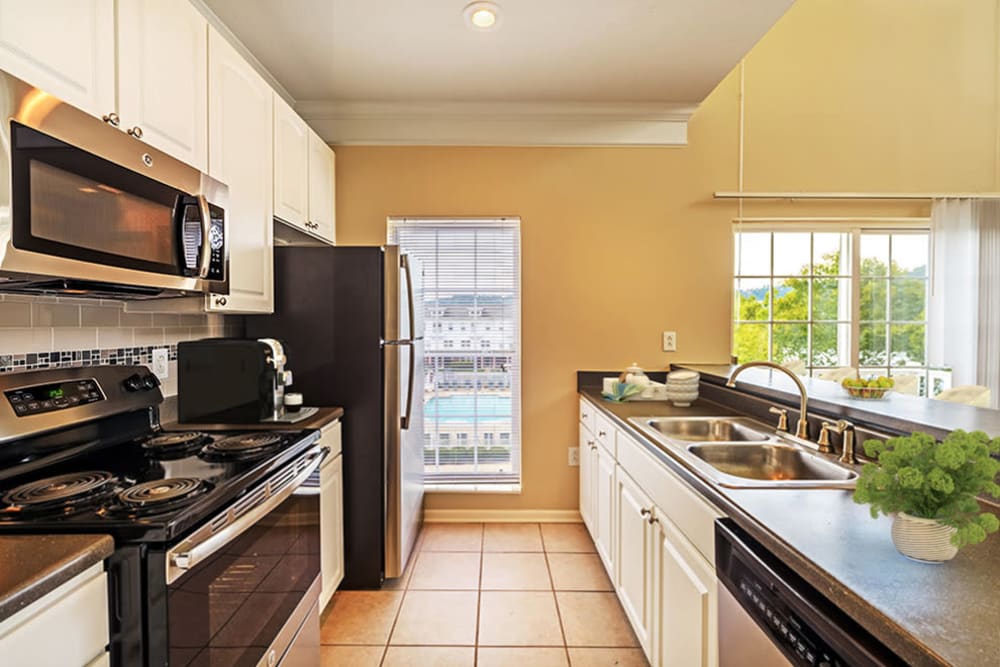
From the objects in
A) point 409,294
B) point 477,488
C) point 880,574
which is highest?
point 409,294

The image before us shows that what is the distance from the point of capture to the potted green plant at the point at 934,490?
805 mm

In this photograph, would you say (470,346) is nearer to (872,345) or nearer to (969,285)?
(872,345)

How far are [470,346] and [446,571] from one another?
130 cm

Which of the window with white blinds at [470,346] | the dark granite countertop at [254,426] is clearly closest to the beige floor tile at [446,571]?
the window with white blinds at [470,346]

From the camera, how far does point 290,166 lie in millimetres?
2447

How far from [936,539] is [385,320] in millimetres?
2028

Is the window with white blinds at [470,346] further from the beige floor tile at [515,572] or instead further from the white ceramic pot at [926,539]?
the white ceramic pot at [926,539]

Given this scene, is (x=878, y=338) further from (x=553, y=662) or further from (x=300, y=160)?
(x=300, y=160)

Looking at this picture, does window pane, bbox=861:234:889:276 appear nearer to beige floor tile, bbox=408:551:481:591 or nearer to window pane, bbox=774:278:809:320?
window pane, bbox=774:278:809:320

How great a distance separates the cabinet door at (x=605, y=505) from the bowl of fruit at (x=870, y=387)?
96 cm

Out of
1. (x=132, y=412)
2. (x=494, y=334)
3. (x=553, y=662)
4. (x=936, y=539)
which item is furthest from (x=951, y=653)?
(x=494, y=334)

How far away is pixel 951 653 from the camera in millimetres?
632

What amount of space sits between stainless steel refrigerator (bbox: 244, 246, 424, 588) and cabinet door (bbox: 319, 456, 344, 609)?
0.06 meters

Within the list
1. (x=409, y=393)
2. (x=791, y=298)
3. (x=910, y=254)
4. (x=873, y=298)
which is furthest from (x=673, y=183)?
(x=409, y=393)
